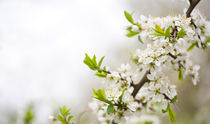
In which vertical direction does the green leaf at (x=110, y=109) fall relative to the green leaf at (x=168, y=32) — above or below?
below

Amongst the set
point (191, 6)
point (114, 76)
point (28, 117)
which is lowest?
point (28, 117)

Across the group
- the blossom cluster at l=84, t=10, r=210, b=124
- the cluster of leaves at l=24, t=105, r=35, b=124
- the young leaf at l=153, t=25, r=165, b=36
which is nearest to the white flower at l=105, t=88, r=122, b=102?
the blossom cluster at l=84, t=10, r=210, b=124

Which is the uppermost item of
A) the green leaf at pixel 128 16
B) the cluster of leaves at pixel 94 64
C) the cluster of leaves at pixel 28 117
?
the green leaf at pixel 128 16

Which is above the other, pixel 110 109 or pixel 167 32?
pixel 167 32

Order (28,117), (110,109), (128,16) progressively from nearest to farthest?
(110,109) < (128,16) < (28,117)

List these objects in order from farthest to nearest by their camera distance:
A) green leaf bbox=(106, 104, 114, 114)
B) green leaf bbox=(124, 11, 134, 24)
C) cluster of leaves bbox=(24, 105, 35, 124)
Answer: cluster of leaves bbox=(24, 105, 35, 124) → green leaf bbox=(124, 11, 134, 24) → green leaf bbox=(106, 104, 114, 114)

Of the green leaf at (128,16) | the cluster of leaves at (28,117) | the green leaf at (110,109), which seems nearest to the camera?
the green leaf at (110,109)

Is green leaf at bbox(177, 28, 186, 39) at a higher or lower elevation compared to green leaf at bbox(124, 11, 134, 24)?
lower

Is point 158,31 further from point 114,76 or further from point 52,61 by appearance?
point 52,61

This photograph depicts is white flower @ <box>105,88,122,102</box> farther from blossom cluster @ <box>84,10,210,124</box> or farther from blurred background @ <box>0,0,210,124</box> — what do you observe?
blurred background @ <box>0,0,210,124</box>

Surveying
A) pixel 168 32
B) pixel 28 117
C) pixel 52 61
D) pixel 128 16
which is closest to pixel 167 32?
pixel 168 32

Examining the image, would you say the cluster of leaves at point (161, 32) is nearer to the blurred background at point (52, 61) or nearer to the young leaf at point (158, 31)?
the young leaf at point (158, 31)

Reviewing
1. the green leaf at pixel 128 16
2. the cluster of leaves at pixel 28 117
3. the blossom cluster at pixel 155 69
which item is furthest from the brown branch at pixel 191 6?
the cluster of leaves at pixel 28 117

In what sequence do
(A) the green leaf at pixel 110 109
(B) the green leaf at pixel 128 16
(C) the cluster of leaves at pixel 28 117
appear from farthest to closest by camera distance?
(C) the cluster of leaves at pixel 28 117 → (B) the green leaf at pixel 128 16 → (A) the green leaf at pixel 110 109
